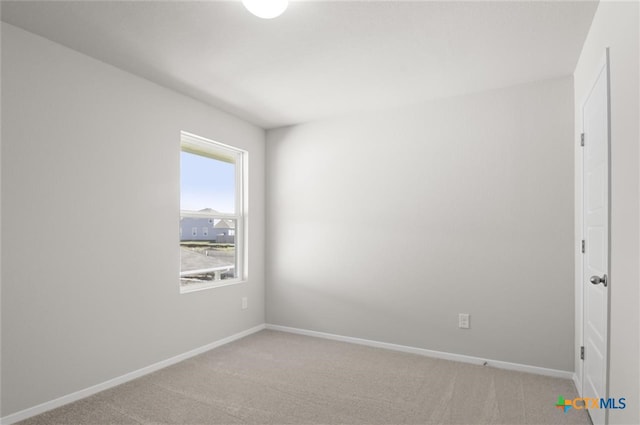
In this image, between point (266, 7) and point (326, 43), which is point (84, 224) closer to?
point (266, 7)

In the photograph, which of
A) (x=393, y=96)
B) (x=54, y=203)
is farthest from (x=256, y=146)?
(x=54, y=203)

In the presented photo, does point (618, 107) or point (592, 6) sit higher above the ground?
point (592, 6)

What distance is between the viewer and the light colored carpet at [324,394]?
2.38 metres

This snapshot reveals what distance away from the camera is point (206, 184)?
3922 millimetres

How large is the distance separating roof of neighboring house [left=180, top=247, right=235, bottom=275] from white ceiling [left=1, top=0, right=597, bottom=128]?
1.53 metres

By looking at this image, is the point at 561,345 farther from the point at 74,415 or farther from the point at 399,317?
the point at 74,415

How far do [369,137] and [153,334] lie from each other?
9.06 feet

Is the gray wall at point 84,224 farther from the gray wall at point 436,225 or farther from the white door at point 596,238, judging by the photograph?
the white door at point 596,238

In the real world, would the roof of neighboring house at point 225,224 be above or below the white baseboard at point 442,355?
above

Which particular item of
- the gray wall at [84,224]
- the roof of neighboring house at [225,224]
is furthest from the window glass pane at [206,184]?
the gray wall at [84,224]

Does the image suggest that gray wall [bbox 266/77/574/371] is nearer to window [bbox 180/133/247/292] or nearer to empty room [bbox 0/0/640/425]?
→ empty room [bbox 0/0/640/425]

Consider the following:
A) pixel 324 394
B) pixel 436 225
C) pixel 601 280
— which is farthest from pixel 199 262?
pixel 601 280

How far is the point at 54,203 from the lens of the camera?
8.29 ft

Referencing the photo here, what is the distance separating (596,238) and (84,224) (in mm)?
3346
